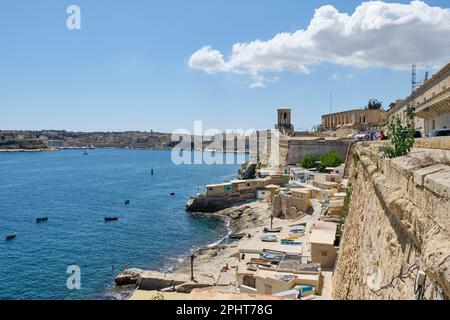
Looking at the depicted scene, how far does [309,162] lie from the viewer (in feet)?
152

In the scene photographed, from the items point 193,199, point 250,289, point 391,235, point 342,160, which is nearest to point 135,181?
point 193,199

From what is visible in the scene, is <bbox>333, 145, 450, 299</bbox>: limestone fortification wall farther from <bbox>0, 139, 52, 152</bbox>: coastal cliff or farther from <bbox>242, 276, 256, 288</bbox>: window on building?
<bbox>0, 139, 52, 152</bbox>: coastal cliff

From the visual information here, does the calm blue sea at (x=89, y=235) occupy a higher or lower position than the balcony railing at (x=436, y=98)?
lower

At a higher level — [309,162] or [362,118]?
[362,118]

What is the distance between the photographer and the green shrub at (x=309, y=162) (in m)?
45.9

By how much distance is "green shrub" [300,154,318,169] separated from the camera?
1809 inches

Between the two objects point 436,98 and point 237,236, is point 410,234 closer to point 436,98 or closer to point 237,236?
point 436,98

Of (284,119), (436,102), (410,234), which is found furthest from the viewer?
(284,119)

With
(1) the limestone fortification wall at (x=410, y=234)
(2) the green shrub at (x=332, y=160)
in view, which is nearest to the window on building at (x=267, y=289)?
(1) the limestone fortification wall at (x=410, y=234)

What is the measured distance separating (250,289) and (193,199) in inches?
996

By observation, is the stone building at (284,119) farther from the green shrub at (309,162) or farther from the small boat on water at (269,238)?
the small boat on water at (269,238)

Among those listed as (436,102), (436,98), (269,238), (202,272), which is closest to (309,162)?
(269,238)

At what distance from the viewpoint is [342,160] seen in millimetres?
44094

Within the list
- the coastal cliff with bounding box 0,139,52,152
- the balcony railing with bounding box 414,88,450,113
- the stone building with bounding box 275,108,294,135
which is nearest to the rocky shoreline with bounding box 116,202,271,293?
the balcony railing with bounding box 414,88,450,113
